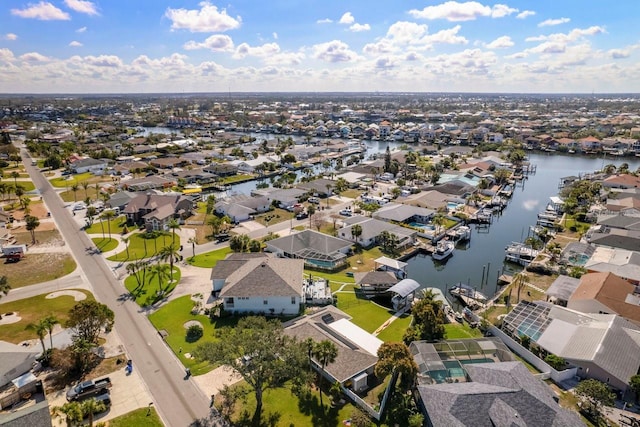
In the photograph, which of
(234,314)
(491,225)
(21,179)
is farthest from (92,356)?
(21,179)

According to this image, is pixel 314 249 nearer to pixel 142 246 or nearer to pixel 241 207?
pixel 241 207

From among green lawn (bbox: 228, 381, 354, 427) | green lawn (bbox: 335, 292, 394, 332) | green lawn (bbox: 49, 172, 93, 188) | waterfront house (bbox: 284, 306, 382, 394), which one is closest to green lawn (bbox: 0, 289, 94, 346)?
green lawn (bbox: 228, 381, 354, 427)

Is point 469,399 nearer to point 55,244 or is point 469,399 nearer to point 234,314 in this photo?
point 234,314

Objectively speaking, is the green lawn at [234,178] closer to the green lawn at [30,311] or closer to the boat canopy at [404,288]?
the green lawn at [30,311]

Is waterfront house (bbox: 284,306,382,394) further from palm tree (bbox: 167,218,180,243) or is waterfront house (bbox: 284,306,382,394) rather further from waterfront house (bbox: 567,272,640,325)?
palm tree (bbox: 167,218,180,243)

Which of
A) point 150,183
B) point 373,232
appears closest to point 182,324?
point 373,232

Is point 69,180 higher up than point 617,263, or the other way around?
point 69,180

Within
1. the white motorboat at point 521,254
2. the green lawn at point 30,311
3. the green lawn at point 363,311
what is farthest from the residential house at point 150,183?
the white motorboat at point 521,254
